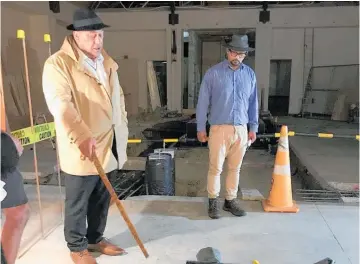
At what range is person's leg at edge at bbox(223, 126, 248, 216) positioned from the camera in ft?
9.45

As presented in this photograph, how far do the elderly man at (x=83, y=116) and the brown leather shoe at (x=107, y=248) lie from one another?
0.17m

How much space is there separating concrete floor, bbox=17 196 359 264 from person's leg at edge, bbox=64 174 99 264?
0.58 ft

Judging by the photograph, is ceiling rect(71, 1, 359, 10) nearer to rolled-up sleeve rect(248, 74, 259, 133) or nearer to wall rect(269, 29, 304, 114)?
wall rect(269, 29, 304, 114)

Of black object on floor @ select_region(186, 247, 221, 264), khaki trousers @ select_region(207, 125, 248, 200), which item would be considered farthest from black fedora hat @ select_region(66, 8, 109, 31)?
black object on floor @ select_region(186, 247, 221, 264)

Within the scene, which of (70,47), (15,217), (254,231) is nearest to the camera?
(15,217)

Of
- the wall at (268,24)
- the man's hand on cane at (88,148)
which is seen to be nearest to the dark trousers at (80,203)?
the man's hand on cane at (88,148)

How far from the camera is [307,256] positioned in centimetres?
234

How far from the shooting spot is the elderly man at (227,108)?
281cm

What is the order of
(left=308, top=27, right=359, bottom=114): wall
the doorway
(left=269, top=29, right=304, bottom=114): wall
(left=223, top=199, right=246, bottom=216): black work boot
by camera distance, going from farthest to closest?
the doorway
(left=269, top=29, right=304, bottom=114): wall
(left=308, top=27, right=359, bottom=114): wall
(left=223, top=199, right=246, bottom=216): black work boot

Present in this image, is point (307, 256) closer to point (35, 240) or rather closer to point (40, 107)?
point (35, 240)

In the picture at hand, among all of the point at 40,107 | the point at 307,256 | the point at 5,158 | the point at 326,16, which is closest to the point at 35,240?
the point at 5,158

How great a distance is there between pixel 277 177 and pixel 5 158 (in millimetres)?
2299

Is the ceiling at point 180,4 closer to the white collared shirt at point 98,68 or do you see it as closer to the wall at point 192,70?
the wall at point 192,70

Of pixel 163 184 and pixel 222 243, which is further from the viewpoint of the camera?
pixel 163 184
